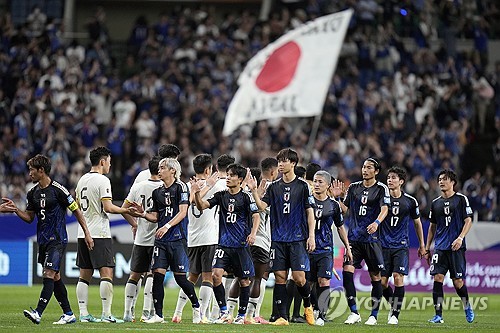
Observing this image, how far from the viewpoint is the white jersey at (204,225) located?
56.0ft

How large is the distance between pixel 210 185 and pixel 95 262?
6.61 ft

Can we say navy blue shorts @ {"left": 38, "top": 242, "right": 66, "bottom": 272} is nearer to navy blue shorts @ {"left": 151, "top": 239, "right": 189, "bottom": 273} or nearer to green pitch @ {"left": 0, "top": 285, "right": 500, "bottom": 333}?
green pitch @ {"left": 0, "top": 285, "right": 500, "bottom": 333}

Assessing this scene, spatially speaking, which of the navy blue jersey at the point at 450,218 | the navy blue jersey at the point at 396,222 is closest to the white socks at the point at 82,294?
the navy blue jersey at the point at 396,222

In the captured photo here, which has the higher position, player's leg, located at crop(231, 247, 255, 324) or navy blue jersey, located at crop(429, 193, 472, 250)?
navy blue jersey, located at crop(429, 193, 472, 250)

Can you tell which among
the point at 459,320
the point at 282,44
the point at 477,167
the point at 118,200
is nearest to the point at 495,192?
the point at 477,167

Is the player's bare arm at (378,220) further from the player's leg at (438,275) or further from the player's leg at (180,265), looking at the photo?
the player's leg at (180,265)

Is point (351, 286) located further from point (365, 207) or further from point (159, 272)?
point (159, 272)

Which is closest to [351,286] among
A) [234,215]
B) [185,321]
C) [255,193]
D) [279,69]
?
[234,215]

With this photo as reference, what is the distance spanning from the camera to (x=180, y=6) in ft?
128

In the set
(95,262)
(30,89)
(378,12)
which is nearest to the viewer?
(95,262)

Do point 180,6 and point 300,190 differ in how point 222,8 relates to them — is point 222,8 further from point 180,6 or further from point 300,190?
point 300,190

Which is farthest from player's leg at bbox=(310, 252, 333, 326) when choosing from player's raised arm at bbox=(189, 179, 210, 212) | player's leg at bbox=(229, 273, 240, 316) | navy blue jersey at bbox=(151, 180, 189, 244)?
navy blue jersey at bbox=(151, 180, 189, 244)

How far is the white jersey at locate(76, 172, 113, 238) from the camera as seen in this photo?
53.5 ft

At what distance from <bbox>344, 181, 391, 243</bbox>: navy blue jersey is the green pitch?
1.39m
